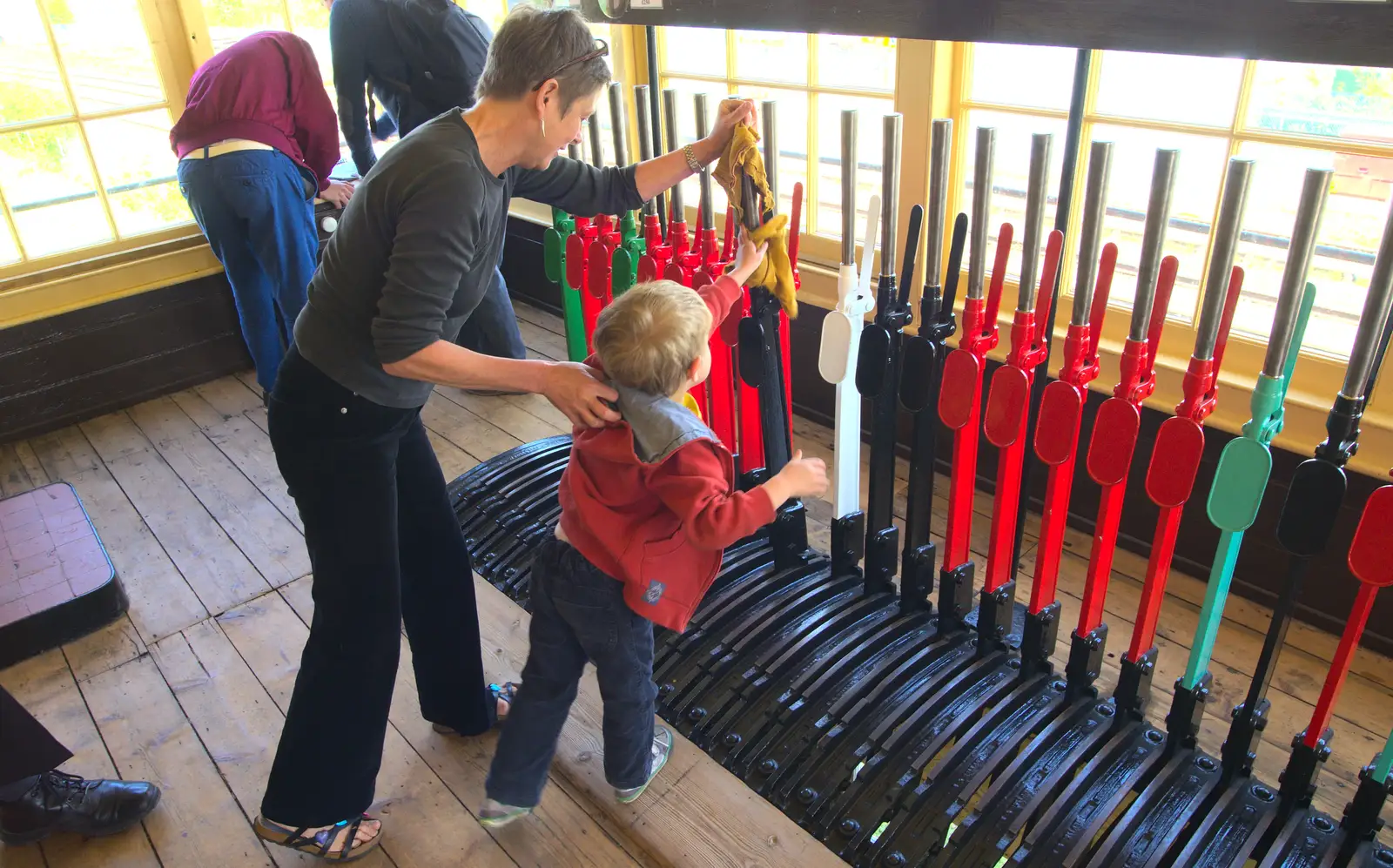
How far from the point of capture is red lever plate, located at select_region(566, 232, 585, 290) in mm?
2320

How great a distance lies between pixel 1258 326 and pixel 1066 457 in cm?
96

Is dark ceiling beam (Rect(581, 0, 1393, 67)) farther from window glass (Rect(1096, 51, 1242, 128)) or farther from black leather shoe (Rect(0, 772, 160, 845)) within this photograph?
black leather shoe (Rect(0, 772, 160, 845))

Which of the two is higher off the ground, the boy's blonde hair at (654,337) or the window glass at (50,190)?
the boy's blonde hair at (654,337)

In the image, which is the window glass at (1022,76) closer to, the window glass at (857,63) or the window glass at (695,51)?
the window glass at (857,63)

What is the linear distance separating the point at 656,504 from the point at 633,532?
57mm

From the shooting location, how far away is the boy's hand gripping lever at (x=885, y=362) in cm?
164

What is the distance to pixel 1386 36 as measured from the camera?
1087 mm

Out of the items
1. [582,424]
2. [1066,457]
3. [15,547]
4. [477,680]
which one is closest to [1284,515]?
[1066,457]

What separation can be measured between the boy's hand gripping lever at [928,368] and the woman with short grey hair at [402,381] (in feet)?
1.19

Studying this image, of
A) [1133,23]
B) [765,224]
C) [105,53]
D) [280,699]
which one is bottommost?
[280,699]

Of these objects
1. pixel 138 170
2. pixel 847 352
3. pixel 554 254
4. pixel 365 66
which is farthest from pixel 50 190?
pixel 847 352

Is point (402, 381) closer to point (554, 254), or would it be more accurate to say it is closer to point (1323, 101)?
point (554, 254)

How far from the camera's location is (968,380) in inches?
64.6

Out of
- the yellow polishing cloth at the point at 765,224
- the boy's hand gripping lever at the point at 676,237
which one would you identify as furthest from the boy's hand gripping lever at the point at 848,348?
the boy's hand gripping lever at the point at 676,237
